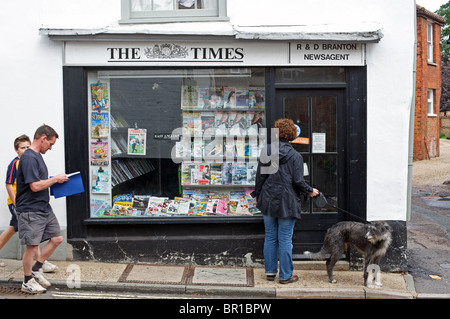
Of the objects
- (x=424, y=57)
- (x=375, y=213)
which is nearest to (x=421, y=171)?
(x=424, y=57)

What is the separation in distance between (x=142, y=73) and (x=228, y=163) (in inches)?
72.6

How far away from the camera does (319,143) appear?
7.04 m

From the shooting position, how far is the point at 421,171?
63.5 feet

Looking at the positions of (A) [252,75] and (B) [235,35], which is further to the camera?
(A) [252,75]

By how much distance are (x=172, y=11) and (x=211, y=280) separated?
12.6 feet

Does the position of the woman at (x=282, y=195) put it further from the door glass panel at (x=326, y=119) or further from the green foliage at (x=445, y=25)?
the green foliage at (x=445, y=25)

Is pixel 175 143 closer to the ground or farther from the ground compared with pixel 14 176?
farther from the ground

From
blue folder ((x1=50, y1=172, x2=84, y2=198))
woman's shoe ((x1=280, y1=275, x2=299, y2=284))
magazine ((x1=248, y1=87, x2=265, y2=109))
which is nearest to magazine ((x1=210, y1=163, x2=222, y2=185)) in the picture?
magazine ((x1=248, y1=87, x2=265, y2=109))

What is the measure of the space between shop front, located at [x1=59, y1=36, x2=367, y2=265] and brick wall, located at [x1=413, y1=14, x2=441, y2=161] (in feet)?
55.5

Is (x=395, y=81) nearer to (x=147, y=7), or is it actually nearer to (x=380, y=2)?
(x=380, y=2)

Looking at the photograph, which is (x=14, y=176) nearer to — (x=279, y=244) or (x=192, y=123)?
(x=192, y=123)

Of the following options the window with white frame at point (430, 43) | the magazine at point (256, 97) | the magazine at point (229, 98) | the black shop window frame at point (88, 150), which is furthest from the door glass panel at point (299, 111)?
the window with white frame at point (430, 43)

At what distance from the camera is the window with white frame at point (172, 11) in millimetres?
6980

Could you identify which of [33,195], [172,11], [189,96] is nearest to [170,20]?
[172,11]
